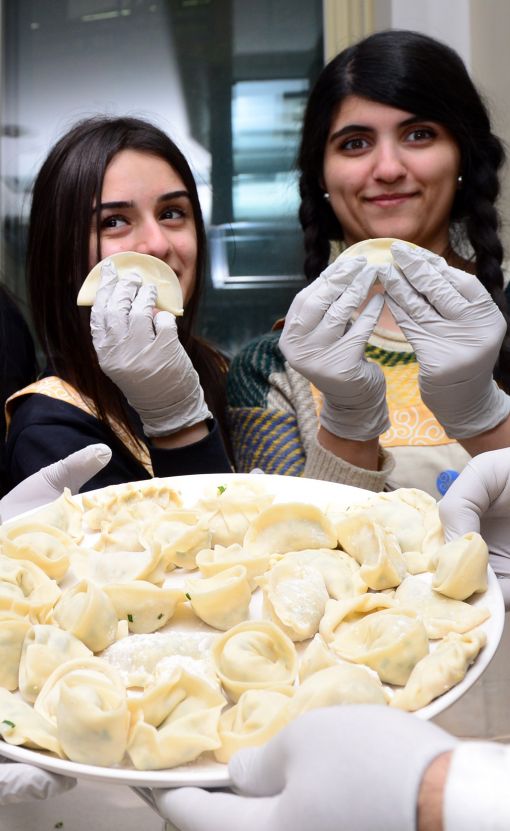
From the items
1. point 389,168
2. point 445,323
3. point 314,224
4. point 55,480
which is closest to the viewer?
point 55,480

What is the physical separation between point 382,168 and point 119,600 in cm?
126

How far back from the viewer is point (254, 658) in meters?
0.76

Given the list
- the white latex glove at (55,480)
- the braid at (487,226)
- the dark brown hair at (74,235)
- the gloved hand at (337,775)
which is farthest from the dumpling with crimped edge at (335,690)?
the braid at (487,226)

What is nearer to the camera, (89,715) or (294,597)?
(89,715)

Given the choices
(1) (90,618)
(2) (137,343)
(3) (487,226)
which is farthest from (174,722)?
(3) (487,226)

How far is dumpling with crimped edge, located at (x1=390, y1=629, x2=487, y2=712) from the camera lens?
27.6 inches

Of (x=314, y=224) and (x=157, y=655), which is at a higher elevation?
(x=314, y=224)

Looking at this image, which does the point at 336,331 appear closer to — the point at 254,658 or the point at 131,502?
the point at 131,502

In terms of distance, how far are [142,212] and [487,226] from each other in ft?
2.63

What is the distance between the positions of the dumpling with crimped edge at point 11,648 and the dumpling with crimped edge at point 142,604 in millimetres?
95

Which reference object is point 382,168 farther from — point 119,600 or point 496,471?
point 119,600

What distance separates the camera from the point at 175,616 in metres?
0.90

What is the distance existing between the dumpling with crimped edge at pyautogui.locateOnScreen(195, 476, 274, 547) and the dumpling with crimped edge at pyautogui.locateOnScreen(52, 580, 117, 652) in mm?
232

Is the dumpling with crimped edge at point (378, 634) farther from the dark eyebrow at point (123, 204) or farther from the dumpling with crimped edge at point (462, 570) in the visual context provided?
the dark eyebrow at point (123, 204)
